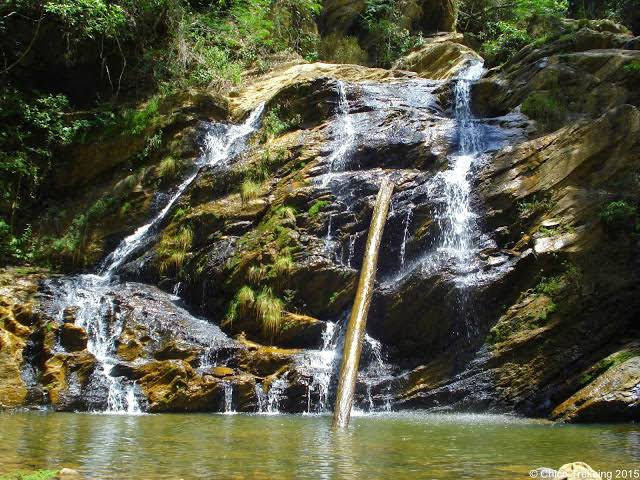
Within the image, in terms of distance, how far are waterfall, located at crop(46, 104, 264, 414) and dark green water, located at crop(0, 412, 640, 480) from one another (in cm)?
136

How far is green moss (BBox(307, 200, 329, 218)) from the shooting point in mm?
12211

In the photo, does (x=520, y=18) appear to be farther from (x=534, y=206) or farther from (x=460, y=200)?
(x=534, y=206)

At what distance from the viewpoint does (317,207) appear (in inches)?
483

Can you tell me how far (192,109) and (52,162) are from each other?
404cm

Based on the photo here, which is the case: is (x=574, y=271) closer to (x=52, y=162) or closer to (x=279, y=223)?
(x=279, y=223)

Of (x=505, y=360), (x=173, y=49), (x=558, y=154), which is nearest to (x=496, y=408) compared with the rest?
(x=505, y=360)

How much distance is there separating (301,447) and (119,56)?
15.9 metres

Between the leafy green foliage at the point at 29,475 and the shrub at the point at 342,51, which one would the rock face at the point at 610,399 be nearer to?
the leafy green foliage at the point at 29,475

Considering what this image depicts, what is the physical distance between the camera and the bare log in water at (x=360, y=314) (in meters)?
7.98

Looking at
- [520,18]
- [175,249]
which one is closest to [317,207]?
[175,249]

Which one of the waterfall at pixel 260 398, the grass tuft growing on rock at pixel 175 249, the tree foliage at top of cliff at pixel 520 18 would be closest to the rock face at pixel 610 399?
the waterfall at pixel 260 398

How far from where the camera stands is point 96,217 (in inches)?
568

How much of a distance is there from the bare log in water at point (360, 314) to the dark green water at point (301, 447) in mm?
330

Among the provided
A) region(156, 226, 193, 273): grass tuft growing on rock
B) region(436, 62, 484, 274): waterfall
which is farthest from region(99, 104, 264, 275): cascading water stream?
region(436, 62, 484, 274): waterfall
